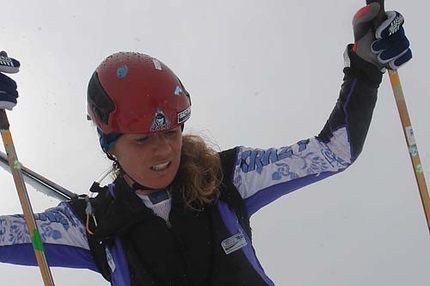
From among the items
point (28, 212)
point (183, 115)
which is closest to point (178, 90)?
point (183, 115)

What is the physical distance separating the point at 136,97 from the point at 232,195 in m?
0.42

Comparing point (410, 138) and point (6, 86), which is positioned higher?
point (6, 86)

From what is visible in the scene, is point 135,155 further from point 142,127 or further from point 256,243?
point 256,243

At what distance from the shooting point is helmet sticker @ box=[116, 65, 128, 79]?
1820 mm

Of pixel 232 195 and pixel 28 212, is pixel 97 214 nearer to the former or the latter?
pixel 28 212

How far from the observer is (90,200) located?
1935 millimetres

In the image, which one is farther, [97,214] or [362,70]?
[97,214]

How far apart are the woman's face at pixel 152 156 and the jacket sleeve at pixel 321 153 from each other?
21 cm

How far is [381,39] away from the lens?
168 cm

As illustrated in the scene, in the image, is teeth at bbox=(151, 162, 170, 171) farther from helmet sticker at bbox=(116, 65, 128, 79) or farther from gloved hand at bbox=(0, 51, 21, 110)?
gloved hand at bbox=(0, 51, 21, 110)

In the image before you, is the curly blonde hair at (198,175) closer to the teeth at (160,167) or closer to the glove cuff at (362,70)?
the teeth at (160,167)

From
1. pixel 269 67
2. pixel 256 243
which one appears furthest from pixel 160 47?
pixel 256 243

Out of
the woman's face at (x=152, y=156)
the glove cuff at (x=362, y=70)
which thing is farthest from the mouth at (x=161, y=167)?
the glove cuff at (x=362, y=70)

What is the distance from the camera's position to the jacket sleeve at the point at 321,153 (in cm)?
175
